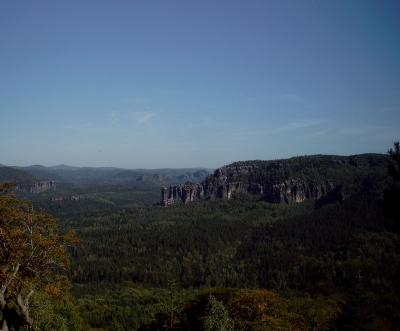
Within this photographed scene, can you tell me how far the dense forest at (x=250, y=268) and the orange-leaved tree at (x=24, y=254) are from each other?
475 inches

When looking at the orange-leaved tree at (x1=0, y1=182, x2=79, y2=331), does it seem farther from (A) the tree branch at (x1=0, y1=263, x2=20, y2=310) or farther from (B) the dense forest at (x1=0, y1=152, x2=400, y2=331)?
(B) the dense forest at (x1=0, y1=152, x2=400, y2=331)

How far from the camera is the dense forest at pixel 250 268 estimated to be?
3312 centimetres

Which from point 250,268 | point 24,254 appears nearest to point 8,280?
point 24,254

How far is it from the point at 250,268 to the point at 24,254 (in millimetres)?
96270

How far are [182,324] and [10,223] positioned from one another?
23.7m

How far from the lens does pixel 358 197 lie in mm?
174875

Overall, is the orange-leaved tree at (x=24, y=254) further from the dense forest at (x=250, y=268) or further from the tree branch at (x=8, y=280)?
the dense forest at (x=250, y=268)

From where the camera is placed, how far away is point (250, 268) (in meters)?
108

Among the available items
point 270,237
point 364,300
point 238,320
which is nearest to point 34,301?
point 238,320

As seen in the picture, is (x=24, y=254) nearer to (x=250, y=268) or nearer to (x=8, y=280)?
(x=8, y=280)

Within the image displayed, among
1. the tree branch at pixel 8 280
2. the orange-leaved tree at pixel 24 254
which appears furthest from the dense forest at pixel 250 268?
the tree branch at pixel 8 280

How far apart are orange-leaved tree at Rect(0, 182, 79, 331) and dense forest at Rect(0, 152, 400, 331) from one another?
12055 mm

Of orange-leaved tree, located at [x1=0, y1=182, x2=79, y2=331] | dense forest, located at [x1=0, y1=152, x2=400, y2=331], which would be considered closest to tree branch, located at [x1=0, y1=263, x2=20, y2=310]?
orange-leaved tree, located at [x1=0, y1=182, x2=79, y2=331]

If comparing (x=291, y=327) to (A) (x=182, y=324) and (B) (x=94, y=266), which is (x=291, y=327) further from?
(B) (x=94, y=266)
